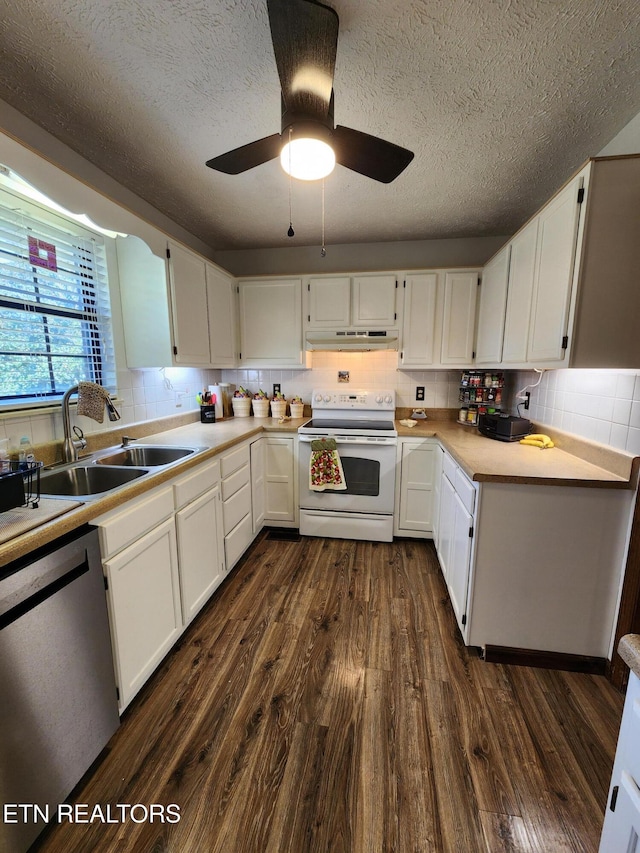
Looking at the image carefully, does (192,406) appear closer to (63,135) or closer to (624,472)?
(63,135)

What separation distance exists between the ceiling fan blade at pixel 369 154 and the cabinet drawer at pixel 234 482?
68.6 inches

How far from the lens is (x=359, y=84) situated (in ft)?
→ 4.41

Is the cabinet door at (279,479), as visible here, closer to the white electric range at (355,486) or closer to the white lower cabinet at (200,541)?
the white electric range at (355,486)

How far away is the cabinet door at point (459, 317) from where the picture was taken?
2.70 metres

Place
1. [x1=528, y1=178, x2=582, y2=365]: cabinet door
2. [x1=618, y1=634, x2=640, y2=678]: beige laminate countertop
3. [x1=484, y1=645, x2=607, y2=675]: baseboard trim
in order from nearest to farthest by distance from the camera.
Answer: [x1=618, y1=634, x2=640, y2=678]: beige laminate countertop < [x1=528, y1=178, x2=582, y2=365]: cabinet door < [x1=484, y1=645, x2=607, y2=675]: baseboard trim

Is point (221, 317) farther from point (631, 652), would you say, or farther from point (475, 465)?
point (631, 652)

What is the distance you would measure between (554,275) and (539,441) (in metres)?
0.93

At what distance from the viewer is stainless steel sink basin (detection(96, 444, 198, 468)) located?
6.25 feet

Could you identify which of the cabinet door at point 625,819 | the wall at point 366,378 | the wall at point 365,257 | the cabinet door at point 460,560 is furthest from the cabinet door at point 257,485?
the cabinet door at point 625,819

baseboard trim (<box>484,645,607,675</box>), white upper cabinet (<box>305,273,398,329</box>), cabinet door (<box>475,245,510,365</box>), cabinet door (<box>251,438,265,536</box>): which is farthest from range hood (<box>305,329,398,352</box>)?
baseboard trim (<box>484,645,607,675</box>)

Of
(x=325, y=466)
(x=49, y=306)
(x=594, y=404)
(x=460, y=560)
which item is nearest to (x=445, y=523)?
(x=460, y=560)

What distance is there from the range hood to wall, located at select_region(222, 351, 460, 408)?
0.16 meters

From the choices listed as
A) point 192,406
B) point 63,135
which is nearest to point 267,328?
point 192,406

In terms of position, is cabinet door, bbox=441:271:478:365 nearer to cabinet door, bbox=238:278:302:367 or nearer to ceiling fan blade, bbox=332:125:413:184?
cabinet door, bbox=238:278:302:367
